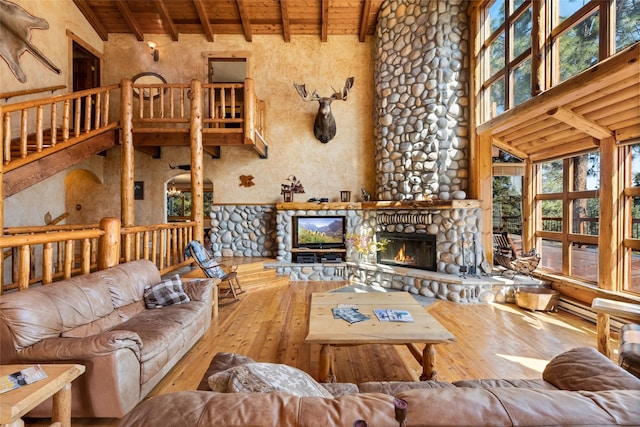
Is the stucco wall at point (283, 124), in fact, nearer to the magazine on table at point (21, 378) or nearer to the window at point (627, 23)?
the window at point (627, 23)

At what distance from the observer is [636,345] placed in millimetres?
1911

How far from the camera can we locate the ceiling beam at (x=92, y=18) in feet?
18.8

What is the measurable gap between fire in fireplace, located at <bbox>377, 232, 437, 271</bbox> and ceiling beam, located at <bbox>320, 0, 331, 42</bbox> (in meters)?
4.31

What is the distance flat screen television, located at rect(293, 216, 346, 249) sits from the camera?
6.01 m

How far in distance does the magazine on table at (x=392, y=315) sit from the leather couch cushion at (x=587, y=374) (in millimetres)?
1006

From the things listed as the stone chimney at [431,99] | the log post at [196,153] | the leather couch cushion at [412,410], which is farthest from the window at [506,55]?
the log post at [196,153]

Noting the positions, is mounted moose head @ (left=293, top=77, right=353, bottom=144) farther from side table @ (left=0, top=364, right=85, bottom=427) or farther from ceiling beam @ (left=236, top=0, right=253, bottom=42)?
side table @ (left=0, top=364, right=85, bottom=427)

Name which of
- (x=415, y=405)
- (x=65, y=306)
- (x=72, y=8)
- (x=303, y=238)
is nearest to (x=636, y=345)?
(x=415, y=405)

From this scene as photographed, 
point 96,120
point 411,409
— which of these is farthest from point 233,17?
point 411,409

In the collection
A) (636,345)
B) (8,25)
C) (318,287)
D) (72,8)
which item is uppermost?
(72,8)

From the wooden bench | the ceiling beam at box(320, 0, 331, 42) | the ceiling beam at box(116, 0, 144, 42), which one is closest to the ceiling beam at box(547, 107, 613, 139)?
the wooden bench

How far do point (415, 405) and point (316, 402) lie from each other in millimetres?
289

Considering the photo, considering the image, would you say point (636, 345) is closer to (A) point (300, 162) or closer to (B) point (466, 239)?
(B) point (466, 239)

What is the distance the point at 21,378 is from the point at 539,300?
512 cm
